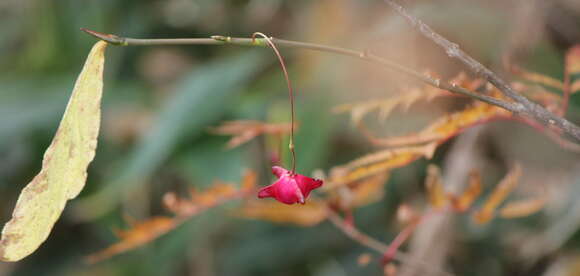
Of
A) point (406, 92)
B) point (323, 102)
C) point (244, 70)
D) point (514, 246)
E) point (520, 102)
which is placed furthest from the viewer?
point (514, 246)

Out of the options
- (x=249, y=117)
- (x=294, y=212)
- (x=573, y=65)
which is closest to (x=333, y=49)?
(x=573, y=65)

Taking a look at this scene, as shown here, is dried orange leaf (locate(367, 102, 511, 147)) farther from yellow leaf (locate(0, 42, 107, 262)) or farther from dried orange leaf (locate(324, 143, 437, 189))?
yellow leaf (locate(0, 42, 107, 262))

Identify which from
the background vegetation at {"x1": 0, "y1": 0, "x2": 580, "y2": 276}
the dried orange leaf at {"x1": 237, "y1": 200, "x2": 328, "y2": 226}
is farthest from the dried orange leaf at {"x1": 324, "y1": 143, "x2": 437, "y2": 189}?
the background vegetation at {"x1": 0, "y1": 0, "x2": 580, "y2": 276}

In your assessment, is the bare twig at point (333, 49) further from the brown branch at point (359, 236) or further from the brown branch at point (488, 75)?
the brown branch at point (359, 236)

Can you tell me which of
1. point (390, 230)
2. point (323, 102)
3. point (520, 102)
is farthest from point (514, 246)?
point (520, 102)

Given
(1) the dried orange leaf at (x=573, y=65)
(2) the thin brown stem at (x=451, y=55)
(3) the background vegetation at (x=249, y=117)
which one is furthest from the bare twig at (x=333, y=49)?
(3) the background vegetation at (x=249, y=117)

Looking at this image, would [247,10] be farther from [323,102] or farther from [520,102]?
[520,102]
